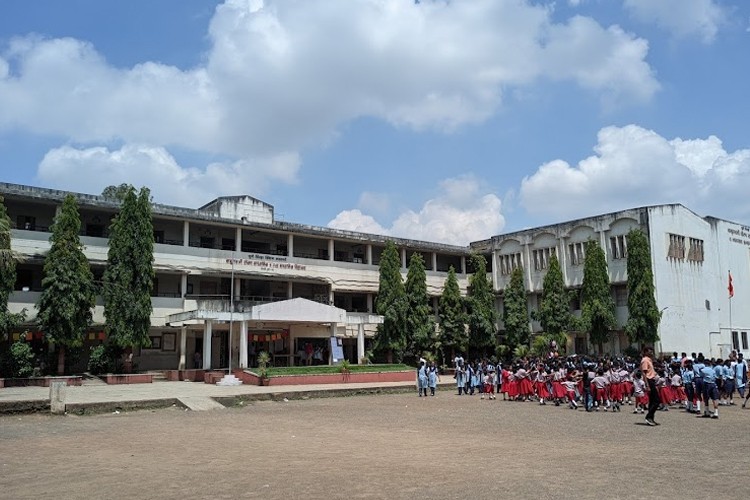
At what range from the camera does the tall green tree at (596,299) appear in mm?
34031

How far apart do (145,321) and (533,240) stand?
23569 mm

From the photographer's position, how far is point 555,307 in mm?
35938

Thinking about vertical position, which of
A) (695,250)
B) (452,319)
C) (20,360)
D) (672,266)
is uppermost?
(695,250)

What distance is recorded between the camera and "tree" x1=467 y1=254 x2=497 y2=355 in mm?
36250

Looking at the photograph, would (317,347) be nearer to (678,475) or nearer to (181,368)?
(181,368)

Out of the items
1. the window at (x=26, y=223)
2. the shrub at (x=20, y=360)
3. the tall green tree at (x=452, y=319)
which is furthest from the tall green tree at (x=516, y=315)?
the window at (x=26, y=223)

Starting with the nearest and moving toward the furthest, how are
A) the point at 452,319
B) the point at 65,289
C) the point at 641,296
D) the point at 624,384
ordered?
the point at 624,384 → the point at 65,289 → the point at 641,296 → the point at 452,319

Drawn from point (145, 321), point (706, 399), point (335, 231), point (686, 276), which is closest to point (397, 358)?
point (335, 231)

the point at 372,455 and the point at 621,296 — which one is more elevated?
the point at 621,296

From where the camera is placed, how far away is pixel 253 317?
2852 cm

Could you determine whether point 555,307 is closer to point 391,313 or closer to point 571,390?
point 391,313

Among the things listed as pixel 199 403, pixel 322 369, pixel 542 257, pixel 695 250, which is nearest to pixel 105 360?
pixel 322 369

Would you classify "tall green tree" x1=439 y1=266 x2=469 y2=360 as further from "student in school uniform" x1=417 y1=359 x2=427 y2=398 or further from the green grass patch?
"student in school uniform" x1=417 y1=359 x2=427 y2=398

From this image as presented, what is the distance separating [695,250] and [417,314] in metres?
16.6
